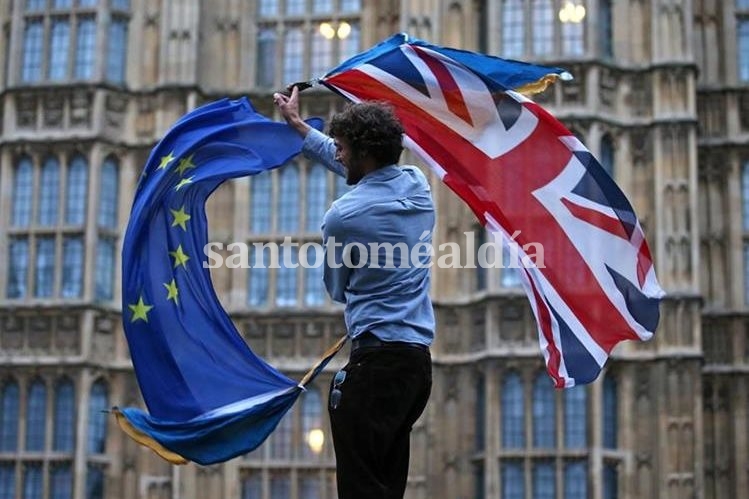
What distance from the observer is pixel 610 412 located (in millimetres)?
23688

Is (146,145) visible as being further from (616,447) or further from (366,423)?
(366,423)

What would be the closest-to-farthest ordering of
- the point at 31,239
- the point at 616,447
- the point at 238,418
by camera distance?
the point at 238,418 → the point at 616,447 → the point at 31,239

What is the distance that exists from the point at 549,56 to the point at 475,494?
7002mm

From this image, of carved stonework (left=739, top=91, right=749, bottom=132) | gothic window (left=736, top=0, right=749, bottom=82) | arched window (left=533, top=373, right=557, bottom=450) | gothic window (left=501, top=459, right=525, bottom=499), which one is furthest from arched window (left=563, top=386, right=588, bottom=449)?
gothic window (left=736, top=0, right=749, bottom=82)

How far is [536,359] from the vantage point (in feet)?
77.6

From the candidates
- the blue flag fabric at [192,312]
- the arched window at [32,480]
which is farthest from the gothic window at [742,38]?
the blue flag fabric at [192,312]

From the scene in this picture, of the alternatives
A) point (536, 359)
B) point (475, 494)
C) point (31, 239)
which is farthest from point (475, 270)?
point (31, 239)

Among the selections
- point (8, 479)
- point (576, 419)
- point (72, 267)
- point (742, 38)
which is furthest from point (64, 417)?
point (742, 38)

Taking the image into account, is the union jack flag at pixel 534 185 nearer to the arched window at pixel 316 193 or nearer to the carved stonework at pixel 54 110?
the arched window at pixel 316 193

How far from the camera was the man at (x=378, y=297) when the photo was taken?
5668 mm

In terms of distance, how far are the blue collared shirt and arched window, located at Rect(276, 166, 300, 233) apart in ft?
63.2

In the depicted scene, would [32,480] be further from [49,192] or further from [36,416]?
[49,192]

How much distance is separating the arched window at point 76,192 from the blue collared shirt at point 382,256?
19658 mm

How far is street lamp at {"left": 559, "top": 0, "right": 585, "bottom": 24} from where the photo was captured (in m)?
24.9
